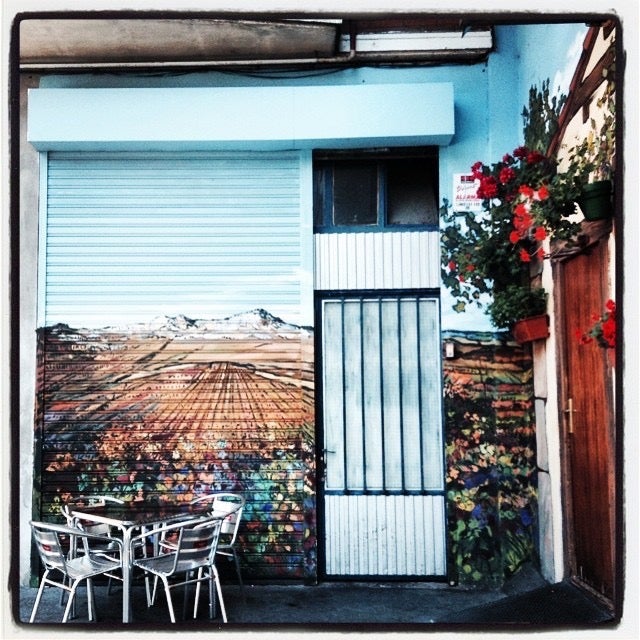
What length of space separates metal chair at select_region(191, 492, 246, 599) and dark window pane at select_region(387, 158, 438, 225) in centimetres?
286

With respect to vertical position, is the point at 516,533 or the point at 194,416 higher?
the point at 194,416

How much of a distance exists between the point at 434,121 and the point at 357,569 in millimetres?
3975

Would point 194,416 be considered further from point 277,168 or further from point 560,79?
point 560,79

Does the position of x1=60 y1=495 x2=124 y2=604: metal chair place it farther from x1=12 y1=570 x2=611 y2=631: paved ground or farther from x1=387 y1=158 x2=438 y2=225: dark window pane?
x1=387 y1=158 x2=438 y2=225: dark window pane

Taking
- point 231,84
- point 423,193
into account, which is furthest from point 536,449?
point 231,84

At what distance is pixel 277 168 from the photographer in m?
7.18

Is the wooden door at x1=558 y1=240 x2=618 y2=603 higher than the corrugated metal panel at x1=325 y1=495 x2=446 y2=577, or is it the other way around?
the wooden door at x1=558 y1=240 x2=618 y2=603

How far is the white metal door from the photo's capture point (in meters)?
6.95

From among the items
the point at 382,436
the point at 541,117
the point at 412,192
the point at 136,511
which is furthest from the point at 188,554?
the point at 541,117

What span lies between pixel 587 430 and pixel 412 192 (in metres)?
2.83

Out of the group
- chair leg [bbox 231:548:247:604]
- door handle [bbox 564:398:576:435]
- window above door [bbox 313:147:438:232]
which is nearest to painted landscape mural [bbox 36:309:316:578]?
chair leg [bbox 231:548:247:604]

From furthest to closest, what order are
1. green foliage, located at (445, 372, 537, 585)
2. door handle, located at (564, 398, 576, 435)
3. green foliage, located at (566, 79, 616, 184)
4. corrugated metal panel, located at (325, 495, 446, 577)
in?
corrugated metal panel, located at (325, 495, 446, 577) → green foliage, located at (445, 372, 537, 585) → door handle, located at (564, 398, 576, 435) → green foliage, located at (566, 79, 616, 184)

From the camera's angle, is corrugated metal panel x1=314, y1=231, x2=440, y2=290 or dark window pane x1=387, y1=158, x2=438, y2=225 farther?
dark window pane x1=387, y1=158, x2=438, y2=225

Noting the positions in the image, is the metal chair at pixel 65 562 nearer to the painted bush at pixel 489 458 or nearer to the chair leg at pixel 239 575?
the chair leg at pixel 239 575
